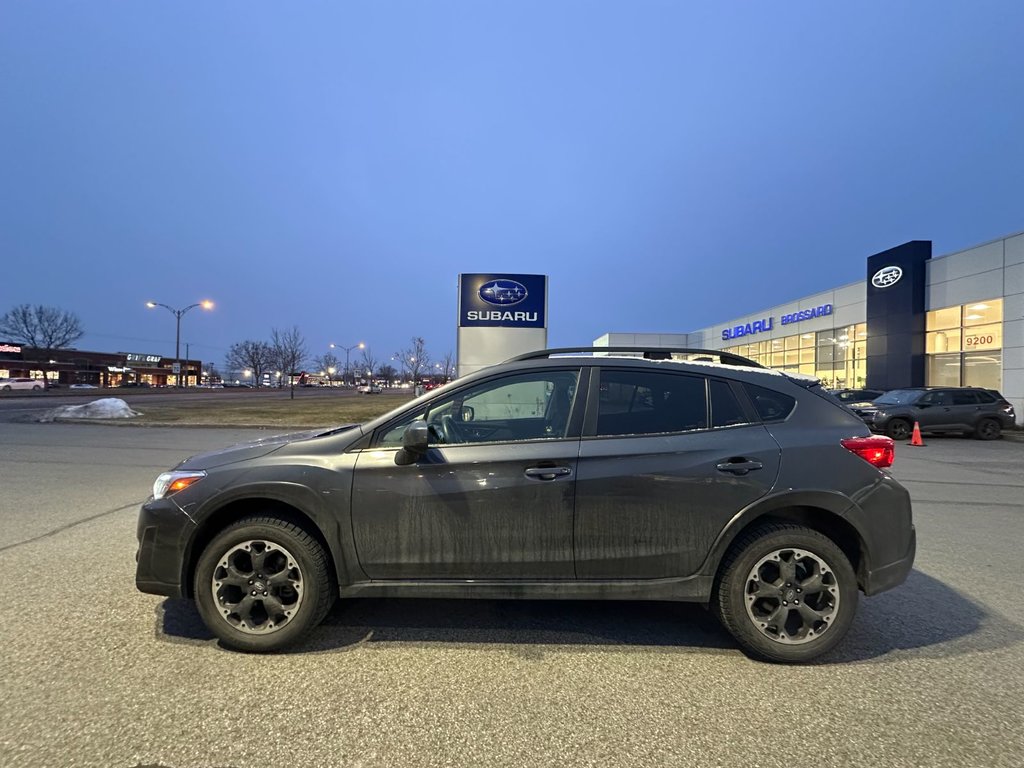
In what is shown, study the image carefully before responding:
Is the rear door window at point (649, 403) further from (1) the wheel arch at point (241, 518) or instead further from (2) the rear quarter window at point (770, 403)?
(1) the wheel arch at point (241, 518)

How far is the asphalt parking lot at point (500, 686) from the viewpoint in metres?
2.22

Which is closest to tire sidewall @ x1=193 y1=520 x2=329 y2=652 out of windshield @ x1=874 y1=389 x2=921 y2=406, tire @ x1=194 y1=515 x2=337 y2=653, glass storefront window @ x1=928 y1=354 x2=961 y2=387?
tire @ x1=194 y1=515 x2=337 y2=653

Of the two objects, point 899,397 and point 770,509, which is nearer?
point 770,509

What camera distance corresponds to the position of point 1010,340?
774 inches

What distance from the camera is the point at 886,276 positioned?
25.2 meters

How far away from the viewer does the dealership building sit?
1988cm

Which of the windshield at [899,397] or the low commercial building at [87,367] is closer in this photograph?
the windshield at [899,397]

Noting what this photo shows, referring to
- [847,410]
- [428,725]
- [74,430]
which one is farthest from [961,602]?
[74,430]

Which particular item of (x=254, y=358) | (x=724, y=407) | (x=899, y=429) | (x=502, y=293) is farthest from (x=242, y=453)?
(x=254, y=358)

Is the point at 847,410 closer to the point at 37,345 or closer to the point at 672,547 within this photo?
the point at 672,547

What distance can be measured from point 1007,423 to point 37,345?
284ft

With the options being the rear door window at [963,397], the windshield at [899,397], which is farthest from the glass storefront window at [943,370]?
the windshield at [899,397]

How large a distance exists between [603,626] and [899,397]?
17.3 metres

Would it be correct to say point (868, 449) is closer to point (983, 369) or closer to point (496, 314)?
point (496, 314)
